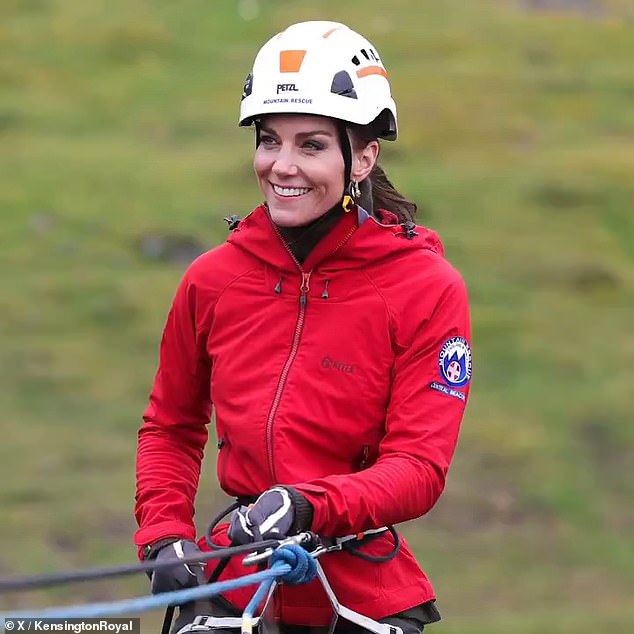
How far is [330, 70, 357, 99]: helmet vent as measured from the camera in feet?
11.8

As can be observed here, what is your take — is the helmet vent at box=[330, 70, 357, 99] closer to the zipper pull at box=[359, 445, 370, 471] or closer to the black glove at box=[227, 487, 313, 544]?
the zipper pull at box=[359, 445, 370, 471]

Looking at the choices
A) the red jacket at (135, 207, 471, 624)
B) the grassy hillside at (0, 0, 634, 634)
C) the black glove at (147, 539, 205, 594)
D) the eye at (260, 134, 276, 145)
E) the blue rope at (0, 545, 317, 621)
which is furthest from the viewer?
the grassy hillside at (0, 0, 634, 634)

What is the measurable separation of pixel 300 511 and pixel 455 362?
0.60m

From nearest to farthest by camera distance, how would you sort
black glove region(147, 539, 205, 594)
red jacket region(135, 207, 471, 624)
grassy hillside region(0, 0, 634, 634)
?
red jacket region(135, 207, 471, 624)
black glove region(147, 539, 205, 594)
grassy hillside region(0, 0, 634, 634)

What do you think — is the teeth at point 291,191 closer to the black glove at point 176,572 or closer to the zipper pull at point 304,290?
the zipper pull at point 304,290

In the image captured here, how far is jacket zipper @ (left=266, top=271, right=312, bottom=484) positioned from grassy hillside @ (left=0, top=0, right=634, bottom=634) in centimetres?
475

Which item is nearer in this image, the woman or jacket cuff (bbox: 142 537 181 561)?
the woman

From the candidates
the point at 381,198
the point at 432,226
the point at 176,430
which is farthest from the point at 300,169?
the point at 432,226

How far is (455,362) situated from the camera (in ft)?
11.6

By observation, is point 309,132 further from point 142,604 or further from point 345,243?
point 142,604

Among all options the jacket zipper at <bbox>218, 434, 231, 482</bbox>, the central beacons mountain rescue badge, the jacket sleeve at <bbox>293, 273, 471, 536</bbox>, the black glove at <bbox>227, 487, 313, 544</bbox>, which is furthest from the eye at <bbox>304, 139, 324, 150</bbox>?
the black glove at <bbox>227, 487, 313, 544</bbox>

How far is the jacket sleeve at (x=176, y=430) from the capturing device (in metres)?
3.73

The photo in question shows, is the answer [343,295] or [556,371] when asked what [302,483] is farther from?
[556,371]

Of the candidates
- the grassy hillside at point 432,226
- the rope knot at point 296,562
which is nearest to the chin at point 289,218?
the rope knot at point 296,562
